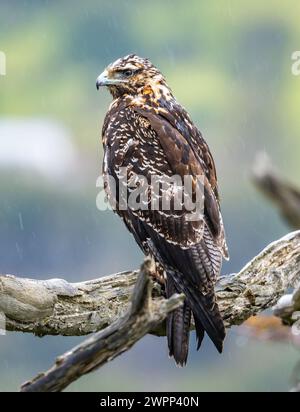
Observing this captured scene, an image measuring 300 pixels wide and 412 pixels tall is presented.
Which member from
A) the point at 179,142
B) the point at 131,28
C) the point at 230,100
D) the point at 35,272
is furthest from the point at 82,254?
the point at 179,142

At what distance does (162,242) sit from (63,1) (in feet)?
181

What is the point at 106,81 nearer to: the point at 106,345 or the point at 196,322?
the point at 196,322

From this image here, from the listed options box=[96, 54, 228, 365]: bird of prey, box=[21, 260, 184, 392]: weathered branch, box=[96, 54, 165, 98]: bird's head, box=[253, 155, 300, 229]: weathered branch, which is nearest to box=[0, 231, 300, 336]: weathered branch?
box=[96, 54, 228, 365]: bird of prey

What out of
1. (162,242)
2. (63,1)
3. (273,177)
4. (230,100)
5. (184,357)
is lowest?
(184,357)

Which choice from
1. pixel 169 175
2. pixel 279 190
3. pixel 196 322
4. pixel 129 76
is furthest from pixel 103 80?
pixel 196 322

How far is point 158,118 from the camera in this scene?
891 cm

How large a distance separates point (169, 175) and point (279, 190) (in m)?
1.49

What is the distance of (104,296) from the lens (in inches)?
313

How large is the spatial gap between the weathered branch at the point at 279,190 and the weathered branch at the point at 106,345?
3628 mm

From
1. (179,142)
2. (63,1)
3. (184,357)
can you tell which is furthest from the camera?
(63,1)

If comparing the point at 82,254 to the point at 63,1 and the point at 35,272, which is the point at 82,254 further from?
the point at 63,1

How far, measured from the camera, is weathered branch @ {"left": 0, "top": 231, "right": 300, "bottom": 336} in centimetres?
744

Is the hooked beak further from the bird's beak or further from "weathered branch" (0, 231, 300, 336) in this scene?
"weathered branch" (0, 231, 300, 336)

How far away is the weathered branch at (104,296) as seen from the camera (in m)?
7.44
